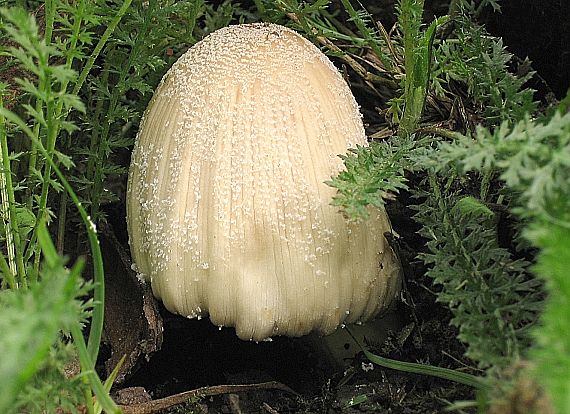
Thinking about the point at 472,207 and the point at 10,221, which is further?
the point at 10,221

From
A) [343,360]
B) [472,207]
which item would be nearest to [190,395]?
[343,360]

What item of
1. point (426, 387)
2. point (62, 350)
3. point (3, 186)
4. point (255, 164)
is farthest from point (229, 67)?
point (426, 387)

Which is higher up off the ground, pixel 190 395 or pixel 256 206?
pixel 256 206

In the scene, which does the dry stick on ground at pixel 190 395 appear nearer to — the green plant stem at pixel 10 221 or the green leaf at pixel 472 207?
the green plant stem at pixel 10 221

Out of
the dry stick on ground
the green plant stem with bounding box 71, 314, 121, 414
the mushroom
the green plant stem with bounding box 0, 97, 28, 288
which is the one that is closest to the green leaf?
the mushroom

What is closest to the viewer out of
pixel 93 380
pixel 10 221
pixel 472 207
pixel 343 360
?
pixel 93 380

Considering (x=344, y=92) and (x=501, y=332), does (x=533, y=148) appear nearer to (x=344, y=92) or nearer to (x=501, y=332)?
(x=501, y=332)

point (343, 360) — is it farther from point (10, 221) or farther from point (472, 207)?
point (10, 221)

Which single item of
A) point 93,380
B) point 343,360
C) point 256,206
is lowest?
point 343,360
